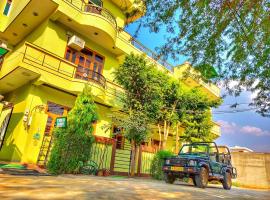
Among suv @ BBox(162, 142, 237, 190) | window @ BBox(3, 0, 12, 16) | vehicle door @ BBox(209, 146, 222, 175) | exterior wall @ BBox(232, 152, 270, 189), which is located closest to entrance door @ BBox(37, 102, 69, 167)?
suv @ BBox(162, 142, 237, 190)

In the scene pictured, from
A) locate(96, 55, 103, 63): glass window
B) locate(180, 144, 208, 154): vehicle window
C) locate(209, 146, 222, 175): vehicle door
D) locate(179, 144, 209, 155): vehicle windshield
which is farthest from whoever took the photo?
locate(96, 55, 103, 63): glass window

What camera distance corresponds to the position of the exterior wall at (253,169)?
17.8 m

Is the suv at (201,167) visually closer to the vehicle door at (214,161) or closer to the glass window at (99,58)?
the vehicle door at (214,161)

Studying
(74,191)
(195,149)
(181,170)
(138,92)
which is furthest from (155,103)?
(74,191)

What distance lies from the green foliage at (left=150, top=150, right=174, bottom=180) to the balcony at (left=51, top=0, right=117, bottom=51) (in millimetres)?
8241

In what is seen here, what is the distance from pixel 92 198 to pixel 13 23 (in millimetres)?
14340

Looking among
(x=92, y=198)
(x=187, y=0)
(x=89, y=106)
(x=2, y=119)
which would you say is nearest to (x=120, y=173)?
(x=89, y=106)

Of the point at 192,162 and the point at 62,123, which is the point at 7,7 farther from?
the point at 192,162

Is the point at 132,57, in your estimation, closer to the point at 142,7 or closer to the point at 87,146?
the point at 87,146

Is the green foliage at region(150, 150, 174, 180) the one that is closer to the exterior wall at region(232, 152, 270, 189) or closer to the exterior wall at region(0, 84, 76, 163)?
the exterior wall at region(0, 84, 76, 163)

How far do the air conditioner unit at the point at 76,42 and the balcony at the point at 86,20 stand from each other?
81cm

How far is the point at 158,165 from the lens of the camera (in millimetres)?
13211

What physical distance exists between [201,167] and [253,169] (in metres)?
11.8

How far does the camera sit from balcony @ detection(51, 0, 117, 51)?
1354 centimetres
